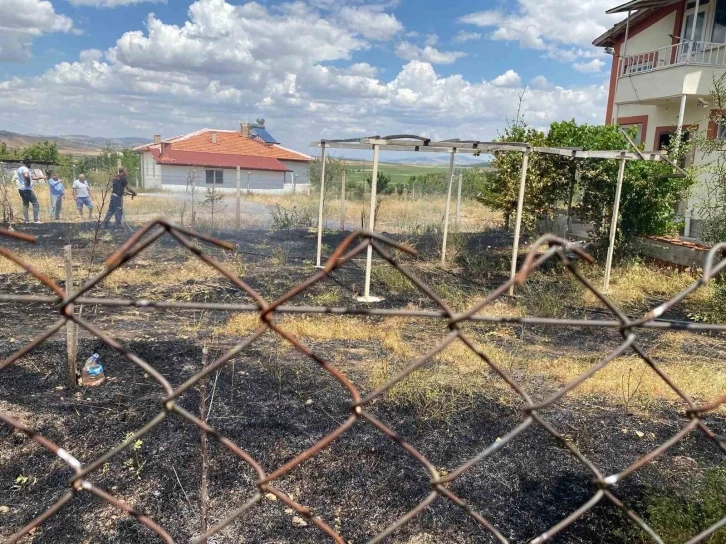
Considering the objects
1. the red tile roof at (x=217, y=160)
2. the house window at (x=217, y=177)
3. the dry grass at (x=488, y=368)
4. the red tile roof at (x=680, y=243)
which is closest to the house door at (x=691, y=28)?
the red tile roof at (x=680, y=243)

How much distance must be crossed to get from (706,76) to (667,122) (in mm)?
1966

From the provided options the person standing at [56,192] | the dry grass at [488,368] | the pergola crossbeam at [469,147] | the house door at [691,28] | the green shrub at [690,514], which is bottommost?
the dry grass at [488,368]

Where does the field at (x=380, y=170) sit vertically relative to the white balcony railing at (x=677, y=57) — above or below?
below

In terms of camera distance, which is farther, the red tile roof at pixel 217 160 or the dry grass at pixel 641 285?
the red tile roof at pixel 217 160

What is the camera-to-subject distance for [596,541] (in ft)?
8.62

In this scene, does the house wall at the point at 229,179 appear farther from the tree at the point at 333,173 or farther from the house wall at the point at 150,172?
the tree at the point at 333,173

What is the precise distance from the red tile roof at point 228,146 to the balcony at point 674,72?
2786 centimetres

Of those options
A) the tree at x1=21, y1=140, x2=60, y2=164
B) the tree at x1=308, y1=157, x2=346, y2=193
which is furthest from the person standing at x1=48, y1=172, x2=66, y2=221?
the tree at x1=21, y1=140, x2=60, y2=164

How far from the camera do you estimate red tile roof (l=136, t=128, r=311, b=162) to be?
1417 inches

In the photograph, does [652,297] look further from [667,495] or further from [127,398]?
[127,398]

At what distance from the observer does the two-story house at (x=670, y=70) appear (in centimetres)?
1086

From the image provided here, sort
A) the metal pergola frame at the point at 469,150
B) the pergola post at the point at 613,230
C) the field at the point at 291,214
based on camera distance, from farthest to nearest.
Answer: the field at the point at 291,214 < the pergola post at the point at 613,230 < the metal pergola frame at the point at 469,150

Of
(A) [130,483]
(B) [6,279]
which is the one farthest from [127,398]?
(B) [6,279]

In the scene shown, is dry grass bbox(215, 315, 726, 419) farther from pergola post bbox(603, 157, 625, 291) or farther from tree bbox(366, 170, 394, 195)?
tree bbox(366, 170, 394, 195)
